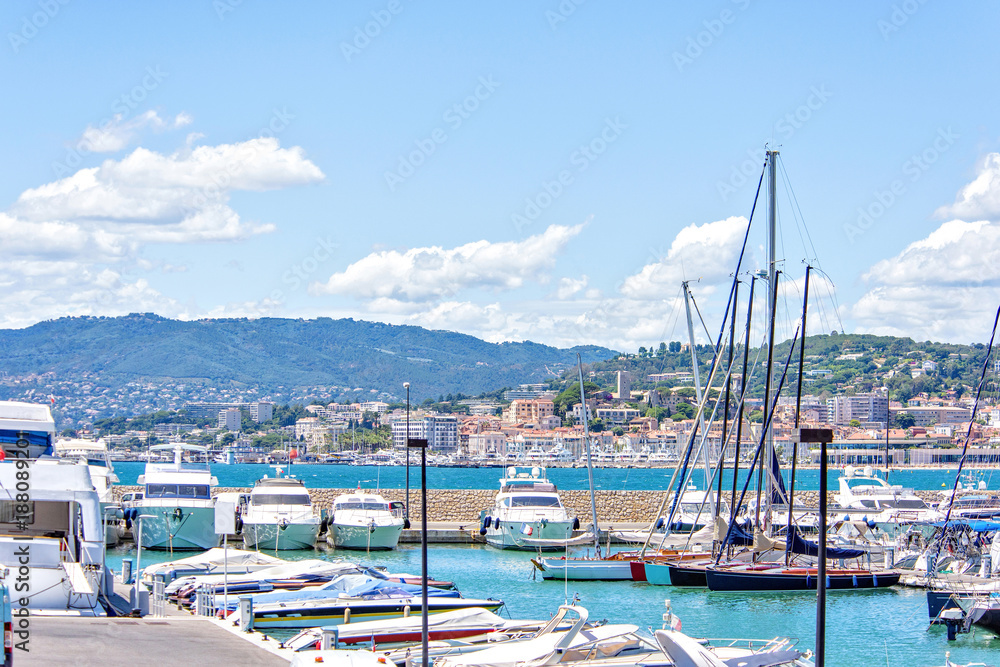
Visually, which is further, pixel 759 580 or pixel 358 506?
pixel 358 506

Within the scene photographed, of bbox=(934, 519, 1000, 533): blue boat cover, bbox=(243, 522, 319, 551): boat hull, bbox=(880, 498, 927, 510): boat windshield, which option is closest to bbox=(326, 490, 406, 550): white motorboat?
bbox=(243, 522, 319, 551): boat hull

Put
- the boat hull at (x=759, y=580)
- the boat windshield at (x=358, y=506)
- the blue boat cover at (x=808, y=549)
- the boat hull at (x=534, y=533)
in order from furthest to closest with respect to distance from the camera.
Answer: the boat windshield at (x=358, y=506) < the boat hull at (x=534, y=533) < the blue boat cover at (x=808, y=549) < the boat hull at (x=759, y=580)

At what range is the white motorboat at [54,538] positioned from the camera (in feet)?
52.7

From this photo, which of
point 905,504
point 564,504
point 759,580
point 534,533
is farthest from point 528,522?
point 905,504

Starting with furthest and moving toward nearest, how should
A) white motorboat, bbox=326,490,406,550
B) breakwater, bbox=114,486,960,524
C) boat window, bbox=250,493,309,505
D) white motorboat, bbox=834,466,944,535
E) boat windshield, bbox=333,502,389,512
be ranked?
breakwater, bbox=114,486,960,524, white motorboat, bbox=834,466,944,535, boat windshield, bbox=333,502,389,512, boat window, bbox=250,493,309,505, white motorboat, bbox=326,490,406,550

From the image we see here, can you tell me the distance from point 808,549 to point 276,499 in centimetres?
1909

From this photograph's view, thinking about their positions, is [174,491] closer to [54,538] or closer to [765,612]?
[765,612]

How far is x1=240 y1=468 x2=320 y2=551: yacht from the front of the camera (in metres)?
41.1

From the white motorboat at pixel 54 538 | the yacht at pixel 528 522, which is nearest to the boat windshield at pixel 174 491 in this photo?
the yacht at pixel 528 522

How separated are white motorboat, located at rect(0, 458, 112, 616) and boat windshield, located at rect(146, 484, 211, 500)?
24.1 metres

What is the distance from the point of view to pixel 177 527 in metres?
40.1

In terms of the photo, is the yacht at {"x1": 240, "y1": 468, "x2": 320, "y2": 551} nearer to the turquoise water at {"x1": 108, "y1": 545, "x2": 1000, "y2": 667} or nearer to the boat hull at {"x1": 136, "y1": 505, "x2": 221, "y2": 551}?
the boat hull at {"x1": 136, "y1": 505, "x2": 221, "y2": 551}

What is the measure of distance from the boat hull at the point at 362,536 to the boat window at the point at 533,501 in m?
4.79

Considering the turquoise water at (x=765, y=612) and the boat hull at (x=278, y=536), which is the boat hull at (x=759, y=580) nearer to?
the turquoise water at (x=765, y=612)
